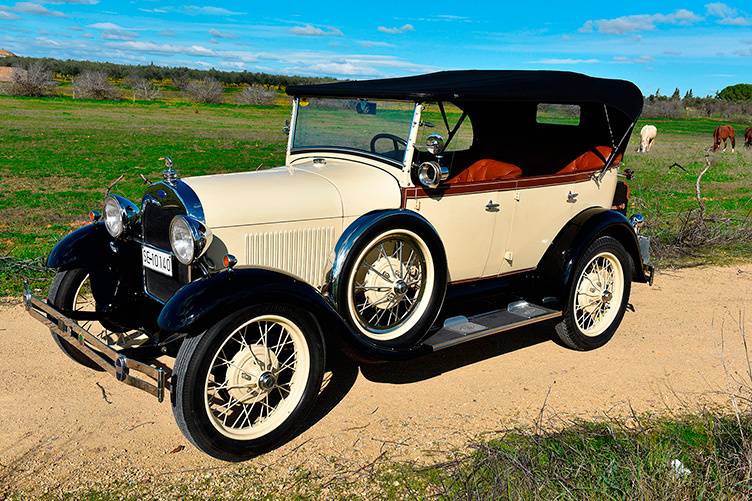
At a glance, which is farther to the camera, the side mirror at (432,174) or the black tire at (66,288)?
the black tire at (66,288)

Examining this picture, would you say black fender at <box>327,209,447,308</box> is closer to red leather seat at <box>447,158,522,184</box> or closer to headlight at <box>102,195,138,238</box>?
red leather seat at <box>447,158,522,184</box>

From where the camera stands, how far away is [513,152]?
588cm

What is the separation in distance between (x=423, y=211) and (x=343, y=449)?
1.69 m

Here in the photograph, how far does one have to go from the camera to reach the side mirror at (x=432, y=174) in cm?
440

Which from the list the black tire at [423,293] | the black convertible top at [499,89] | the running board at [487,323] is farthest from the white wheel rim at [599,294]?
the black tire at [423,293]

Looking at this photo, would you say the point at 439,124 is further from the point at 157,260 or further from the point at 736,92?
the point at 736,92

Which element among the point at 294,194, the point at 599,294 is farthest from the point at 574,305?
the point at 294,194

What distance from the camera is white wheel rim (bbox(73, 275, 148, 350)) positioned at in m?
4.69

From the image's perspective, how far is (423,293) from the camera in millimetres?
4656

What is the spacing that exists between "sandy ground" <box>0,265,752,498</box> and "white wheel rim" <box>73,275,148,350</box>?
28 cm

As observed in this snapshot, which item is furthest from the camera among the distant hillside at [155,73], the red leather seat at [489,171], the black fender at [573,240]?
the distant hillside at [155,73]

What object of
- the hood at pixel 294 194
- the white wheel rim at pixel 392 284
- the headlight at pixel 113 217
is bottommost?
the white wheel rim at pixel 392 284

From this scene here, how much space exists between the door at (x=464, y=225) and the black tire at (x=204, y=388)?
4.22ft

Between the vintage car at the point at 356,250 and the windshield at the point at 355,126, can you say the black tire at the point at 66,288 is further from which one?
the windshield at the point at 355,126
